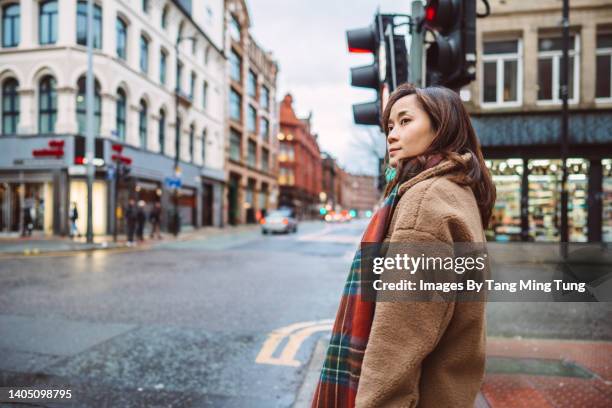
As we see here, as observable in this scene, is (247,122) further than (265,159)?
No

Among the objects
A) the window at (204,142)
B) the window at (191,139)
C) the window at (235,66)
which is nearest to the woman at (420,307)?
the window at (191,139)

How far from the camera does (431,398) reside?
134cm

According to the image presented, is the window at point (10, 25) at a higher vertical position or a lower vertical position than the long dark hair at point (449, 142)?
higher

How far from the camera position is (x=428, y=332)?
1.24m

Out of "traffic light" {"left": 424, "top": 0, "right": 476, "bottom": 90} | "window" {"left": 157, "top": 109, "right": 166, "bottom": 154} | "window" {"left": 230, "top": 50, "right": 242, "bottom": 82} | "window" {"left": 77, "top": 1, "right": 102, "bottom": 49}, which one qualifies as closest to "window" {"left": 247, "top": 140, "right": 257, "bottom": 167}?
"window" {"left": 230, "top": 50, "right": 242, "bottom": 82}

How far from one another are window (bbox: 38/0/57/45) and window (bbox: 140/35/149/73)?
474 cm

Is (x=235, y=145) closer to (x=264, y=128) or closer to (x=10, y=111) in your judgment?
(x=264, y=128)

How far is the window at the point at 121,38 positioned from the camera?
2312cm

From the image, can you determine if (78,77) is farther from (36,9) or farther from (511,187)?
(511,187)

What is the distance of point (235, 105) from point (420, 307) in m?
42.8

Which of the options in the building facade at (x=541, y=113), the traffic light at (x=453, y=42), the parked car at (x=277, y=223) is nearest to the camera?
the traffic light at (x=453, y=42)

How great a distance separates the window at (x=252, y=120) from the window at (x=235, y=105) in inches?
97.9

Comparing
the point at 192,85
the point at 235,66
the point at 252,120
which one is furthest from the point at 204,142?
the point at 252,120

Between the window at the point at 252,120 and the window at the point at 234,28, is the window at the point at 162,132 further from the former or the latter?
the window at the point at 252,120
